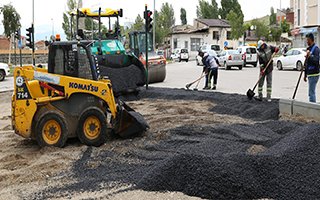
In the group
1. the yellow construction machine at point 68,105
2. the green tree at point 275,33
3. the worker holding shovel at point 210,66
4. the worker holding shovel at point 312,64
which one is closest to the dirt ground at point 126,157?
the yellow construction machine at point 68,105

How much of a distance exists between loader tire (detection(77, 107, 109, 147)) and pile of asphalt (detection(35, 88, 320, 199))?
0.23 metres

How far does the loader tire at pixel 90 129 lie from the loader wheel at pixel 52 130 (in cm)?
30

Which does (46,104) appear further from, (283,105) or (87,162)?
(283,105)

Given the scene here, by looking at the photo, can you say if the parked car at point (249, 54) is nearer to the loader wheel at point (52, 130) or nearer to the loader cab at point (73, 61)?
the loader cab at point (73, 61)

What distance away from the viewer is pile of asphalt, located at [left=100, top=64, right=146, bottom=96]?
15367 mm

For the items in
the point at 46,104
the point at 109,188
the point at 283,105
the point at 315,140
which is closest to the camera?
the point at 109,188

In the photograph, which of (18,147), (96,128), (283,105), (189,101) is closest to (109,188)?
(96,128)

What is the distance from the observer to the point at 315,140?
268 inches

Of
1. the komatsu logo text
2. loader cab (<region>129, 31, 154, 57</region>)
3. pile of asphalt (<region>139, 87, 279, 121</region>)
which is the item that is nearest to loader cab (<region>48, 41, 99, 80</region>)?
the komatsu logo text

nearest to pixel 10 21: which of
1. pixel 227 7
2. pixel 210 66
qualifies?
pixel 210 66

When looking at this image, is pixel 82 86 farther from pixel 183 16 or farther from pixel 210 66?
pixel 183 16

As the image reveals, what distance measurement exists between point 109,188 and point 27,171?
1.73m

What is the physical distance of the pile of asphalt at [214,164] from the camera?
5500 millimetres

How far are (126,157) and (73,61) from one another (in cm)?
236
